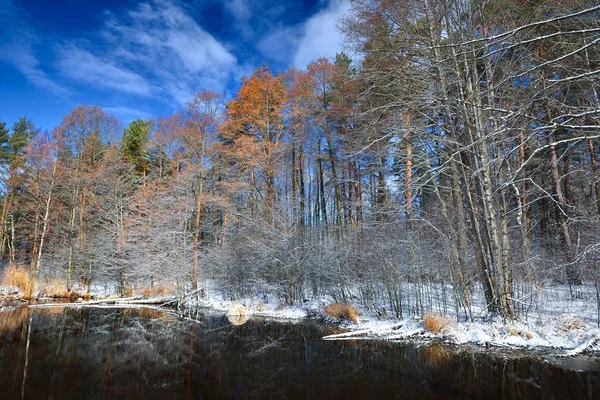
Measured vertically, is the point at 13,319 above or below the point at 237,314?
above

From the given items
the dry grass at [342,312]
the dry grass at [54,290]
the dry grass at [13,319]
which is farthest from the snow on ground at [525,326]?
the dry grass at [54,290]

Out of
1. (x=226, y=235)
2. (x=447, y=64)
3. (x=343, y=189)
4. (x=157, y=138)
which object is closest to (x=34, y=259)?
(x=157, y=138)

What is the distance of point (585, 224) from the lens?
10.4 m

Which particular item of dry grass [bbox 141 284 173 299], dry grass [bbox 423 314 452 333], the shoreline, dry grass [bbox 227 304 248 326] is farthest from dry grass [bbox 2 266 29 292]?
dry grass [bbox 423 314 452 333]

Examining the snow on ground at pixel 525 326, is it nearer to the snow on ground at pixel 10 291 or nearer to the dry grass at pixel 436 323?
the dry grass at pixel 436 323

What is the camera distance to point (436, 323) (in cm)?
868

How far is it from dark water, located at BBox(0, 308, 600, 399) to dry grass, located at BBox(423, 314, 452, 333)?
0.83m

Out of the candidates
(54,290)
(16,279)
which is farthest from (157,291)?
(16,279)

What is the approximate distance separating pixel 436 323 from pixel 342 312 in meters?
3.63

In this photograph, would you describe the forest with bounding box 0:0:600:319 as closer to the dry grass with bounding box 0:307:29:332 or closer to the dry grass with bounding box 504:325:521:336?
the dry grass with bounding box 504:325:521:336

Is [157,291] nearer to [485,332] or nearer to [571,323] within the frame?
[485,332]

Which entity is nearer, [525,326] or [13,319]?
[525,326]

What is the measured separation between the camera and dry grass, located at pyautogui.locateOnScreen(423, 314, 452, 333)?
8.62 m

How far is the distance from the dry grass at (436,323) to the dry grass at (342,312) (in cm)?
259
